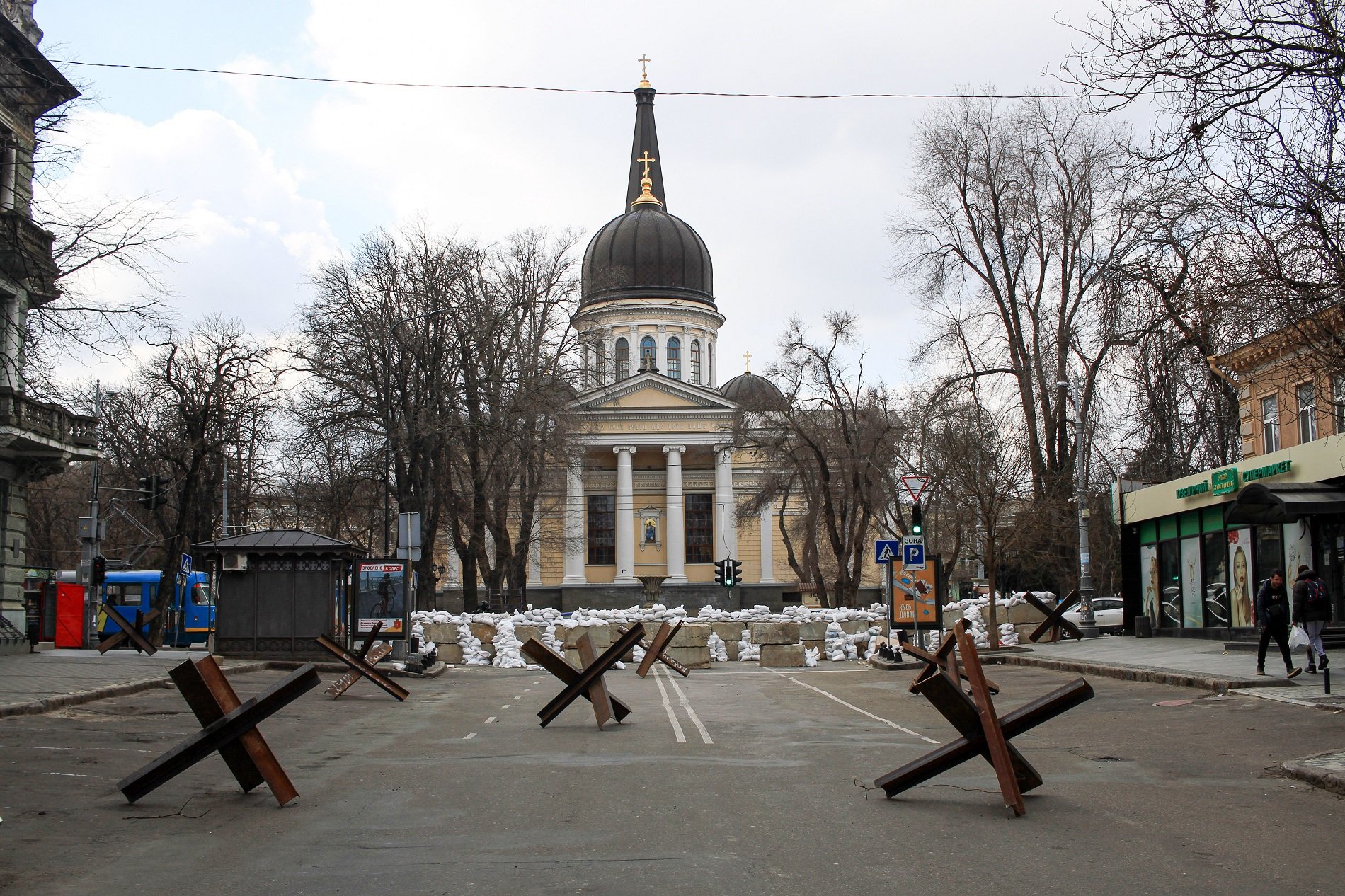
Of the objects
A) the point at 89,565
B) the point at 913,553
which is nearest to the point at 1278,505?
the point at 913,553

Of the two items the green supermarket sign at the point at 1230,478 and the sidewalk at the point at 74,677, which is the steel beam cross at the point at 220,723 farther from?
the green supermarket sign at the point at 1230,478

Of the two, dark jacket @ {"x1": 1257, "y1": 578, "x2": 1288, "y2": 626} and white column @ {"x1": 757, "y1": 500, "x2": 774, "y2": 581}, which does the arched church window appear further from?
dark jacket @ {"x1": 1257, "y1": 578, "x2": 1288, "y2": 626}

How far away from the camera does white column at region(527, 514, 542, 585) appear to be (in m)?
52.1

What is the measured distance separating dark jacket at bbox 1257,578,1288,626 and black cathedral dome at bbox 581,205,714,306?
61.7 meters

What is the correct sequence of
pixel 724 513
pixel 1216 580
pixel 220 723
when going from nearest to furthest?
pixel 220 723 < pixel 1216 580 < pixel 724 513

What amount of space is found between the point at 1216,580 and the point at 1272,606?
511 inches

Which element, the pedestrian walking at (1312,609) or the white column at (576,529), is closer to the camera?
the pedestrian walking at (1312,609)

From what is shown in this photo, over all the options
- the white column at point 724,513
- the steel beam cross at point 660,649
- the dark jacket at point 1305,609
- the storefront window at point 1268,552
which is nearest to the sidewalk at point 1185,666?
the dark jacket at point 1305,609

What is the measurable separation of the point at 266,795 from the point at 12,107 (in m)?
13.9

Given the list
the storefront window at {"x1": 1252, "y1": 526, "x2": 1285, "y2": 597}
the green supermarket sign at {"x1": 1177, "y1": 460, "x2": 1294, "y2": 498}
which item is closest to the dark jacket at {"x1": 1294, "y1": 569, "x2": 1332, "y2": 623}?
the green supermarket sign at {"x1": 1177, "y1": 460, "x2": 1294, "y2": 498}

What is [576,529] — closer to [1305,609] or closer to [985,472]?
[985,472]

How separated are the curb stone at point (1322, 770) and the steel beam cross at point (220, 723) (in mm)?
7051

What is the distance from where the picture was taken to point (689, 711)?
1708cm

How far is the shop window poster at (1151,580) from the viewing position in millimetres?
33250
